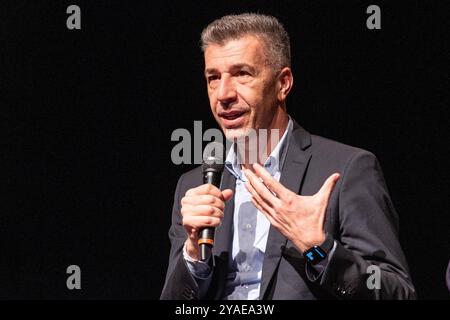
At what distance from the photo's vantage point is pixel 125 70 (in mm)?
2930

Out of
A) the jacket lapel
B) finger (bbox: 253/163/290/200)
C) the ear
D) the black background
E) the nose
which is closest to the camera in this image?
finger (bbox: 253/163/290/200)

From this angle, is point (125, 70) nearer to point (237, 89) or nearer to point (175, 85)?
point (175, 85)

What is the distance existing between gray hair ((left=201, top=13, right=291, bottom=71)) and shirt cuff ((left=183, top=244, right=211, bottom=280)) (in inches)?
27.6

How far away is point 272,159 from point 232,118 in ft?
0.64

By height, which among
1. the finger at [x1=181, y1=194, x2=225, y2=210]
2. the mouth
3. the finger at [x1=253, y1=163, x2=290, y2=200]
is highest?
the mouth

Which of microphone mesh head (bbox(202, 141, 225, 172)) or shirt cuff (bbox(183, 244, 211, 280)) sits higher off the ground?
microphone mesh head (bbox(202, 141, 225, 172))

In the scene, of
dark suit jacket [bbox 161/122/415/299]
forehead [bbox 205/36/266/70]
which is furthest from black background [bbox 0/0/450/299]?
dark suit jacket [bbox 161/122/415/299]

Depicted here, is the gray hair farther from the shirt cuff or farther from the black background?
the shirt cuff

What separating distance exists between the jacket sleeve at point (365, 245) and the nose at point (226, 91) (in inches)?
16.5

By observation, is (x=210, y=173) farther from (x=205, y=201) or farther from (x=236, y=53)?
(x=236, y=53)

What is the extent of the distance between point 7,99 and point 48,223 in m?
0.58

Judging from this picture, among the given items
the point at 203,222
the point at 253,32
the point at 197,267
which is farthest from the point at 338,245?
the point at 253,32

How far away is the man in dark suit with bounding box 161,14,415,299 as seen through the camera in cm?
→ 171
